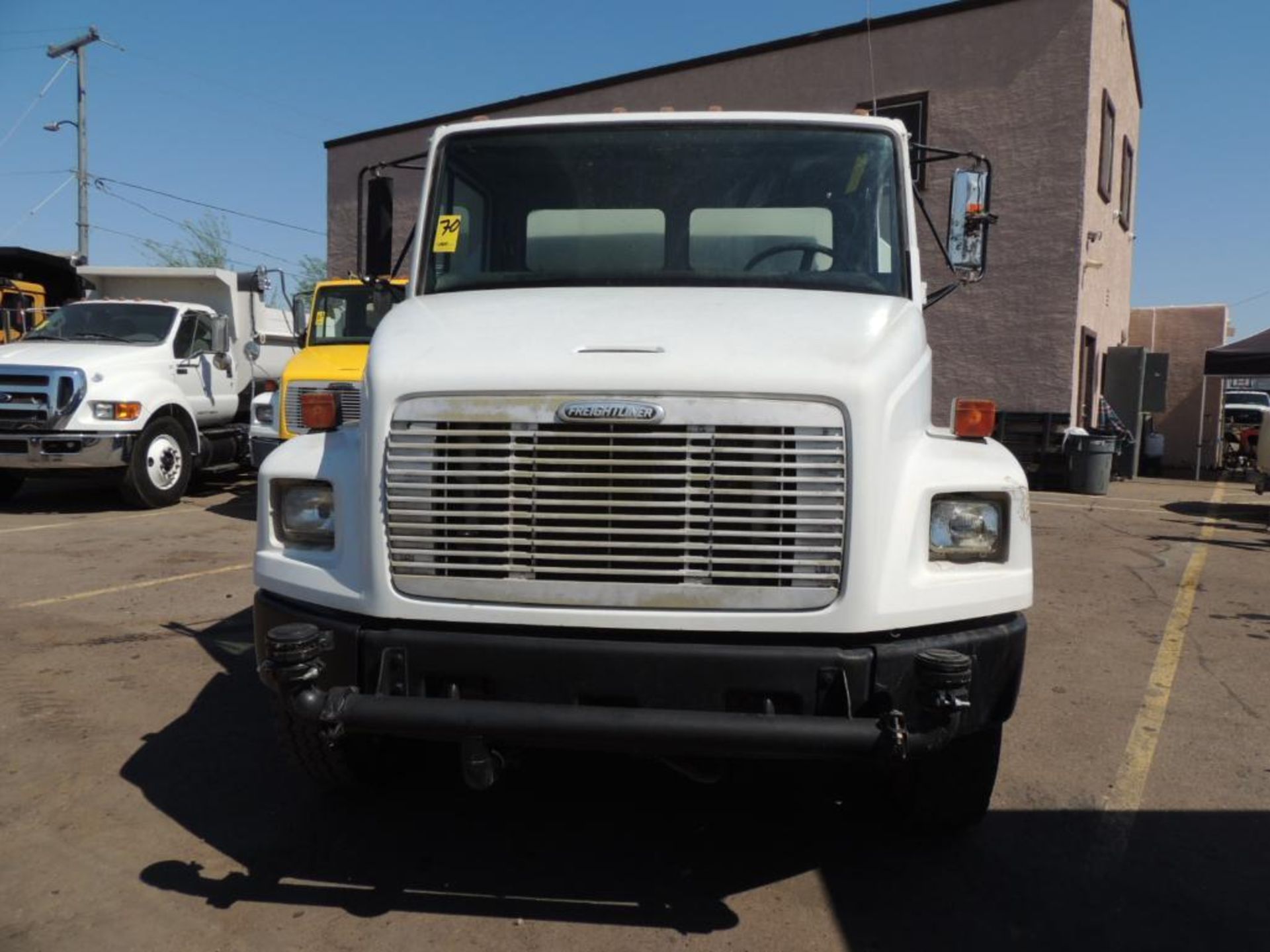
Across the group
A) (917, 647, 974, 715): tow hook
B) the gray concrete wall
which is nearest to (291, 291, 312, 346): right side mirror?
(917, 647, 974, 715): tow hook

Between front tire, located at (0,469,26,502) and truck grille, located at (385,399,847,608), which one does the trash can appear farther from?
front tire, located at (0,469,26,502)

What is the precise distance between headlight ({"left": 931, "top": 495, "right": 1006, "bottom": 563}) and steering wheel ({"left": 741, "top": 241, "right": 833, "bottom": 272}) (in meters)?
1.30

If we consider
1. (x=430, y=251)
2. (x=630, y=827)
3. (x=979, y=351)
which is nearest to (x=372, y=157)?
(x=979, y=351)

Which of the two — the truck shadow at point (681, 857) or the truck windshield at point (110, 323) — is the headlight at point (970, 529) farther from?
the truck windshield at point (110, 323)

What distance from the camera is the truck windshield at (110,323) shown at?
38.1 feet

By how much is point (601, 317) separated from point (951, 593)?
140 centimetres

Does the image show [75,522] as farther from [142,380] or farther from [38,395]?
[142,380]

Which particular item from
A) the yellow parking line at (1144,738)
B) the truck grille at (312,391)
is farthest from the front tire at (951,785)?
the truck grille at (312,391)

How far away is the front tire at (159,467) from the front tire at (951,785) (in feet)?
32.1

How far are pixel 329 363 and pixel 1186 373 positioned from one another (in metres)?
18.0

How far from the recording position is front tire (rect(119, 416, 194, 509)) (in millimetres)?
10891

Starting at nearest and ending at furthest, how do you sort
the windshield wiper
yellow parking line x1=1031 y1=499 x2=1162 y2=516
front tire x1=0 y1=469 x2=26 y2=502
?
front tire x1=0 y1=469 x2=26 y2=502
the windshield wiper
yellow parking line x1=1031 y1=499 x2=1162 y2=516

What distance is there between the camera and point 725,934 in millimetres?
2914

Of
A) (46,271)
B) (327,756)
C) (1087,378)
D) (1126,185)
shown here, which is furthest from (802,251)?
(1126,185)
